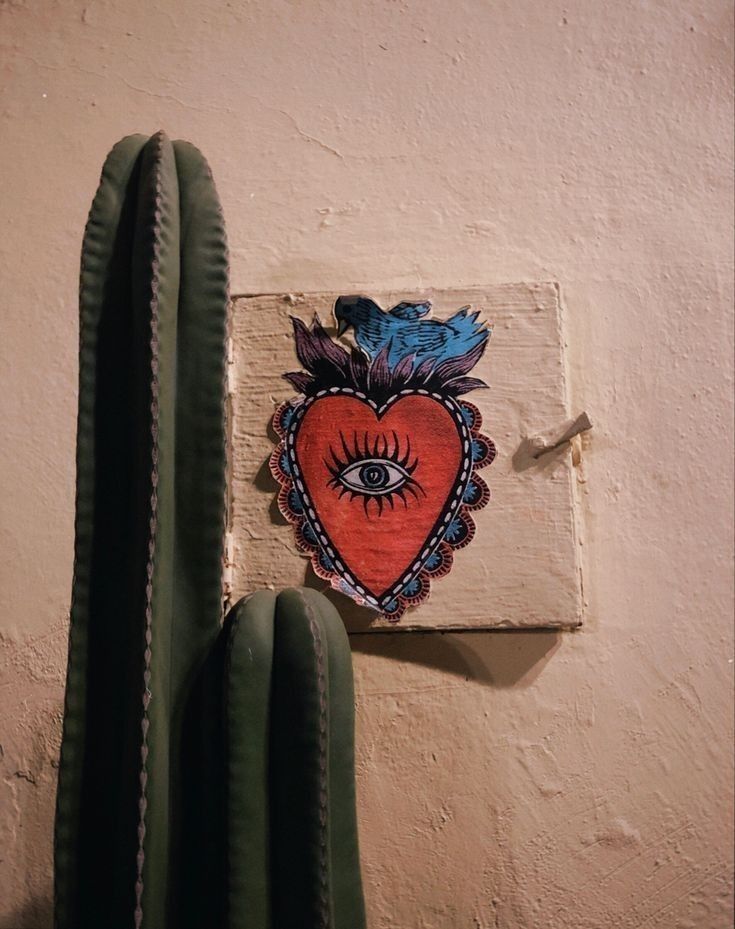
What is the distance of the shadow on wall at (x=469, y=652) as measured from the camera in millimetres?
835

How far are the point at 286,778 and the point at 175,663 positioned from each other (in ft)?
0.33

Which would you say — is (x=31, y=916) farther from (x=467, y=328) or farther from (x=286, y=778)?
(x=467, y=328)

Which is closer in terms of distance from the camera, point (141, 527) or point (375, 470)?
point (141, 527)

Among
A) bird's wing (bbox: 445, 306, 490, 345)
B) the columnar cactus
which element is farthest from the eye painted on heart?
the columnar cactus

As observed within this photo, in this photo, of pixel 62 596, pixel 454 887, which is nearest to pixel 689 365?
pixel 454 887

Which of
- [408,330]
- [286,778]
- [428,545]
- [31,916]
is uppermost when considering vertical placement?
[408,330]

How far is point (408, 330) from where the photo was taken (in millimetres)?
873

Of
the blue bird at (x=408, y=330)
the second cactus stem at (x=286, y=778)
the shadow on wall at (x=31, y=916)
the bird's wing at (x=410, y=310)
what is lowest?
the shadow on wall at (x=31, y=916)

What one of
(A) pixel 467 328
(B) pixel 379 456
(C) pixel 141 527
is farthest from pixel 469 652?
(C) pixel 141 527

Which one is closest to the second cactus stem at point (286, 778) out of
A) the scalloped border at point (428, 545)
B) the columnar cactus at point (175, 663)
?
the columnar cactus at point (175, 663)

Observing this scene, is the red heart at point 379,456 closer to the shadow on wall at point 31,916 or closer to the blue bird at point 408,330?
the blue bird at point 408,330

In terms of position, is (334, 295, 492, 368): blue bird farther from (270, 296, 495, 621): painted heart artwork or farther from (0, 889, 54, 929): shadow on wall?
(0, 889, 54, 929): shadow on wall

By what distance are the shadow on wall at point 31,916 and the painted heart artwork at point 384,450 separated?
0.43 m

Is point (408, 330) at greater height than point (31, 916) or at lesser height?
greater
